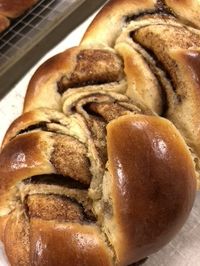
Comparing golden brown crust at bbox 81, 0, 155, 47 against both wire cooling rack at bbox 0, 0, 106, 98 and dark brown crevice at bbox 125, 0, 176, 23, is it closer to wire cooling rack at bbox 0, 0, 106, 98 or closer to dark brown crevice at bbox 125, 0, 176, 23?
dark brown crevice at bbox 125, 0, 176, 23

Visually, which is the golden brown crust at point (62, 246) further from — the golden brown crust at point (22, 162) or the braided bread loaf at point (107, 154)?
the golden brown crust at point (22, 162)

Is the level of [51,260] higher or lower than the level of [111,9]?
lower

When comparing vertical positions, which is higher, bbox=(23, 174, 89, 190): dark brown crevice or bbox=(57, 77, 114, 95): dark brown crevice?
bbox=(57, 77, 114, 95): dark brown crevice

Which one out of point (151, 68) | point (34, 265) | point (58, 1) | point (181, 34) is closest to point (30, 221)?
point (34, 265)

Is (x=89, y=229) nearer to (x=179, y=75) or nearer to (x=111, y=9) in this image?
(x=179, y=75)

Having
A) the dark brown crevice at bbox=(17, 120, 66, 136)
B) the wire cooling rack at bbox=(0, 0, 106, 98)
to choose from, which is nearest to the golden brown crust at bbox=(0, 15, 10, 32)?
the wire cooling rack at bbox=(0, 0, 106, 98)

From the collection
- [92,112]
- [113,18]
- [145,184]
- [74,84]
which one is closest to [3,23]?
[113,18]
